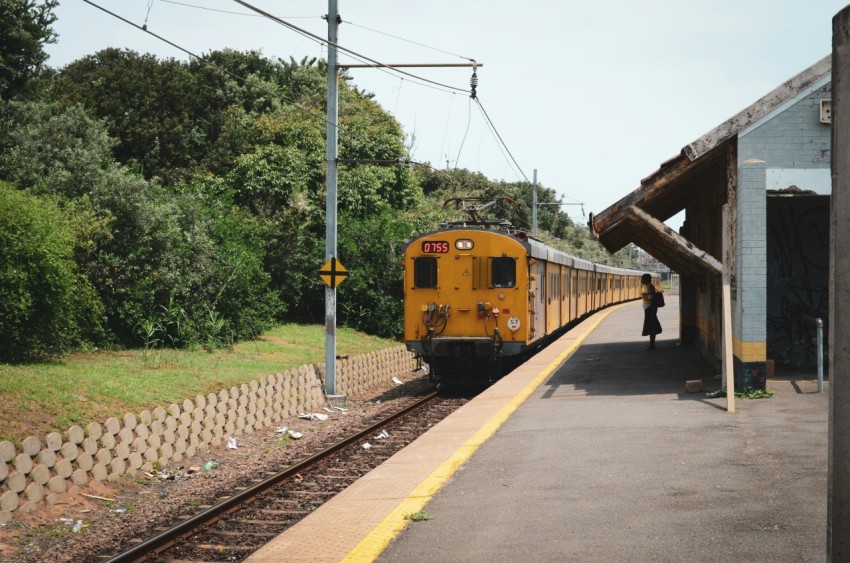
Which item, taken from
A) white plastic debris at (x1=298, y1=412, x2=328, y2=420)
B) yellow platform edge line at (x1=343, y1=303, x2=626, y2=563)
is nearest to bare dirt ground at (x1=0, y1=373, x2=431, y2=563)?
white plastic debris at (x1=298, y1=412, x2=328, y2=420)

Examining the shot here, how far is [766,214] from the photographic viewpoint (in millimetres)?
13391

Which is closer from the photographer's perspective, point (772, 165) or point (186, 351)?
point (772, 165)

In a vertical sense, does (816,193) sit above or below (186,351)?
above

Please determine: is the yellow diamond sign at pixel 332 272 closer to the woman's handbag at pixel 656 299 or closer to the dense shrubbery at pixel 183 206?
the dense shrubbery at pixel 183 206

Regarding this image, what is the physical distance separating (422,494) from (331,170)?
10987 mm

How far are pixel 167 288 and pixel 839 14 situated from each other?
1952 centimetres

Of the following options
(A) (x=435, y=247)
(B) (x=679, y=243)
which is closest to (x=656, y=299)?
(A) (x=435, y=247)

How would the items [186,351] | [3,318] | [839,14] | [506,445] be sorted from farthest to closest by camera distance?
[186,351], [3,318], [506,445], [839,14]

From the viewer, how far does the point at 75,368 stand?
15.4m

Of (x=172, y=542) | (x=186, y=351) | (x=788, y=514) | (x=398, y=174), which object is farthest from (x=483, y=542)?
(x=398, y=174)

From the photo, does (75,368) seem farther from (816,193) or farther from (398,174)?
(398,174)

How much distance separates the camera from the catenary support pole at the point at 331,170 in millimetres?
17547

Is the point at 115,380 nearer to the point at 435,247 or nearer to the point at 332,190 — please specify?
the point at 332,190

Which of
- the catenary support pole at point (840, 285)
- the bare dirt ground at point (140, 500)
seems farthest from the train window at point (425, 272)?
the catenary support pole at point (840, 285)
